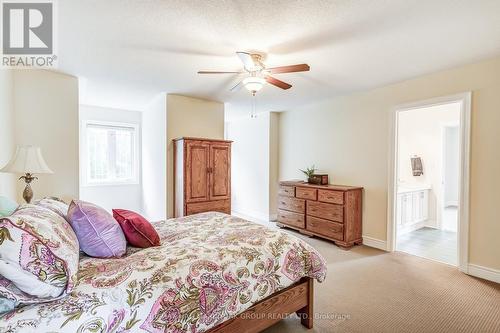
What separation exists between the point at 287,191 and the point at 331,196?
1018mm

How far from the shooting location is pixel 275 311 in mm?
1784

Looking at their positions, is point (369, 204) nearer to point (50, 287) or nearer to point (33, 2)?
point (50, 287)

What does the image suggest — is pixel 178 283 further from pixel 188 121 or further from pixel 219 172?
pixel 188 121

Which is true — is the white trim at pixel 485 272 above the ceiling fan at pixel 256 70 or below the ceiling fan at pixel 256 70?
below

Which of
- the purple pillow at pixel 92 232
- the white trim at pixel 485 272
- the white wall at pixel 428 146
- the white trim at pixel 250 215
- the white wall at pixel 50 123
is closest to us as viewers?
the purple pillow at pixel 92 232

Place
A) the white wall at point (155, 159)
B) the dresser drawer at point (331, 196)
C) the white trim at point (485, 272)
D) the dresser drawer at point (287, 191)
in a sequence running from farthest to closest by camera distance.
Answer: the dresser drawer at point (287, 191) → the white wall at point (155, 159) → the dresser drawer at point (331, 196) → the white trim at point (485, 272)

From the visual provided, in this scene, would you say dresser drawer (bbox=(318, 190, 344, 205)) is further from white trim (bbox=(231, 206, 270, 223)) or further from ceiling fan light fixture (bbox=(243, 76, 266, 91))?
ceiling fan light fixture (bbox=(243, 76, 266, 91))

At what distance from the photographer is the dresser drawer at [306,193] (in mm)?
4277

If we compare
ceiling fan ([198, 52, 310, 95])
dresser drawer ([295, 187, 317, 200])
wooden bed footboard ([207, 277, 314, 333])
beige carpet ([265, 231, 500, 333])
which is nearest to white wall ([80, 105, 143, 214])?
dresser drawer ([295, 187, 317, 200])

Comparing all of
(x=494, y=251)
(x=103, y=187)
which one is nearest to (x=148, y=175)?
(x=103, y=187)

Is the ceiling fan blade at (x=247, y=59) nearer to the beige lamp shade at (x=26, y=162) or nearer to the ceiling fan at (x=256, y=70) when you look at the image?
the ceiling fan at (x=256, y=70)

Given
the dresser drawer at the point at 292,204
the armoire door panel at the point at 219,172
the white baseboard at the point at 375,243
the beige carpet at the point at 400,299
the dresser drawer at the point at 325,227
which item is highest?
the armoire door panel at the point at 219,172

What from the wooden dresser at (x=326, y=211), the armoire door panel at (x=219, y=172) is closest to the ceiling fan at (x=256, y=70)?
the armoire door panel at (x=219, y=172)

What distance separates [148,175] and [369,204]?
4.17 m
